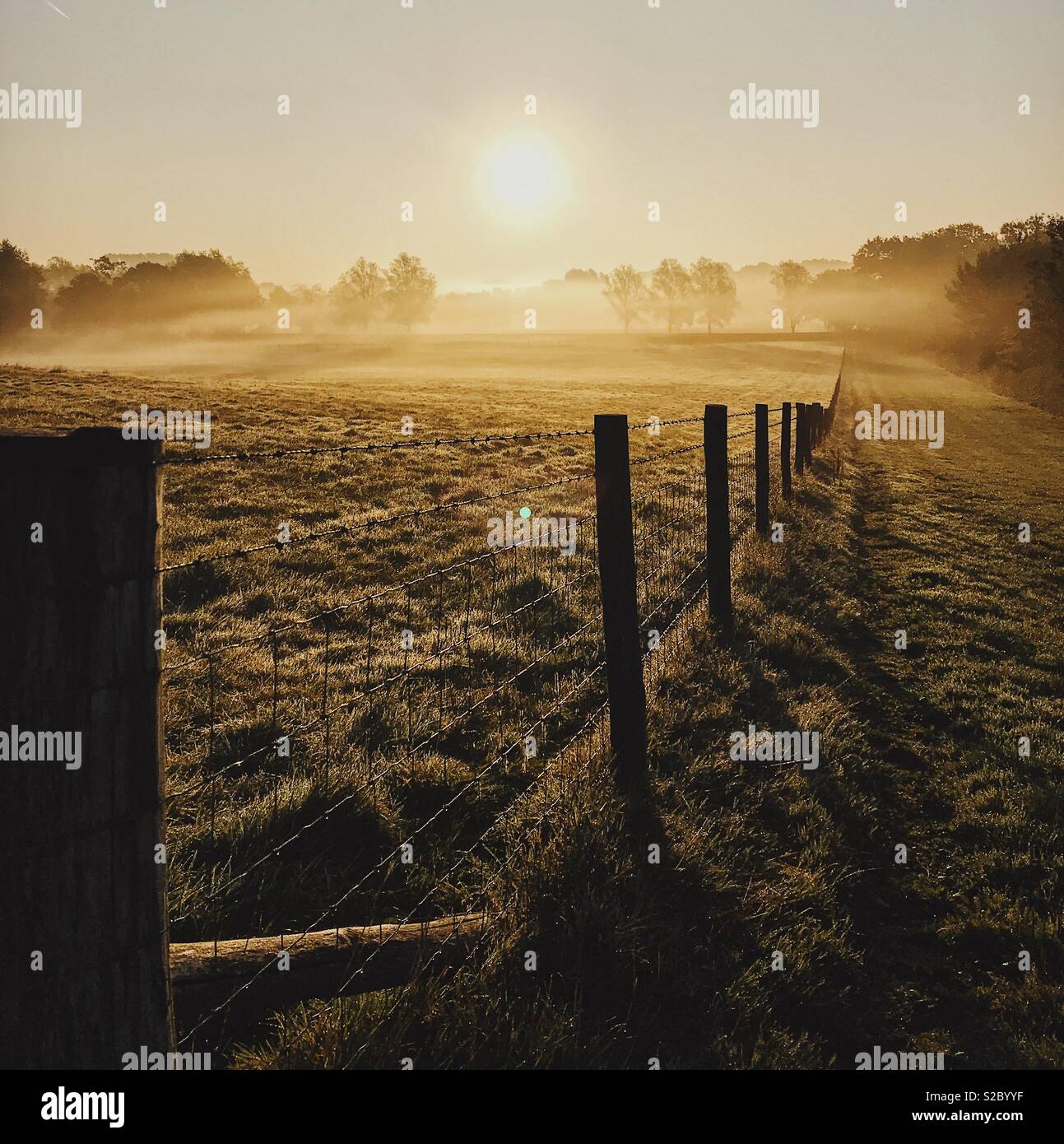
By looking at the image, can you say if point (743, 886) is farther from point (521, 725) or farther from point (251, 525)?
point (251, 525)

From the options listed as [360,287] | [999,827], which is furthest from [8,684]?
[360,287]

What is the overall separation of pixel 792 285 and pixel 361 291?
7384 centimetres

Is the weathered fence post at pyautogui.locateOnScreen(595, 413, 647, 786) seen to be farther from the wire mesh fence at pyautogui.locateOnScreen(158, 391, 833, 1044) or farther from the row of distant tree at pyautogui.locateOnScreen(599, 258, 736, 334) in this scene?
the row of distant tree at pyautogui.locateOnScreen(599, 258, 736, 334)

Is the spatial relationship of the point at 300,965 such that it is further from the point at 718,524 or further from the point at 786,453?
the point at 786,453

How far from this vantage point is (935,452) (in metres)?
23.0

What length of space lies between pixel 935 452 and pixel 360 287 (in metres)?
116

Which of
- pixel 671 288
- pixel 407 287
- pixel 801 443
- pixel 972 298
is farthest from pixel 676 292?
pixel 801 443

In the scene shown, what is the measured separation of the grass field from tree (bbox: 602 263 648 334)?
5952 inches

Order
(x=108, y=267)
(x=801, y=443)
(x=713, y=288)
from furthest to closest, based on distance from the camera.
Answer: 1. (x=713, y=288)
2. (x=108, y=267)
3. (x=801, y=443)

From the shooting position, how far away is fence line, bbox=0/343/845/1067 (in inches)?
68.1

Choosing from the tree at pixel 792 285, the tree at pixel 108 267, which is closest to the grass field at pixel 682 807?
the tree at pixel 108 267

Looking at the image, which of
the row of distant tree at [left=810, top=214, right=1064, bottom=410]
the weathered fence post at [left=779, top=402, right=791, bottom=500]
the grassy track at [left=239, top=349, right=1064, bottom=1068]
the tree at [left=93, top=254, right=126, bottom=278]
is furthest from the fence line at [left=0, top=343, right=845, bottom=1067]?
the tree at [left=93, top=254, right=126, bottom=278]

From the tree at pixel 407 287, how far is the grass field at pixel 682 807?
119388 millimetres

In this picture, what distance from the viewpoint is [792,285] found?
144875 mm
